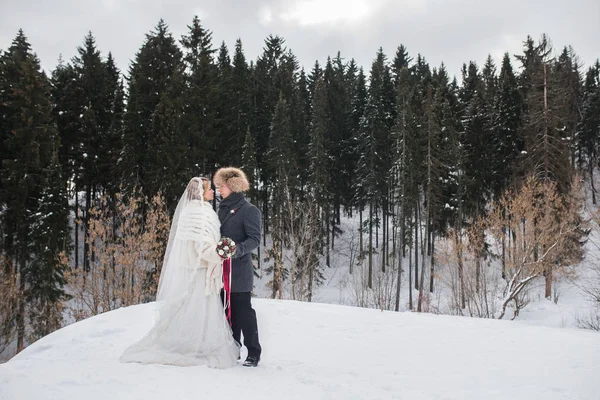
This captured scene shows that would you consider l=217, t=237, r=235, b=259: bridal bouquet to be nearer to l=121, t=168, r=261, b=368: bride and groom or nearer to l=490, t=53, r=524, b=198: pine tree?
l=121, t=168, r=261, b=368: bride and groom

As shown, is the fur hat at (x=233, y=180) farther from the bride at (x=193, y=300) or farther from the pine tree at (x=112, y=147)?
the pine tree at (x=112, y=147)

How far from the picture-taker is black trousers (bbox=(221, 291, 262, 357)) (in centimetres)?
460

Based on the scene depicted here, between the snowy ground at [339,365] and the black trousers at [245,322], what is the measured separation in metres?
0.27

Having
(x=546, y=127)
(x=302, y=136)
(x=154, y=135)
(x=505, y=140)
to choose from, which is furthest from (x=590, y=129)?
(x=154, y=135)

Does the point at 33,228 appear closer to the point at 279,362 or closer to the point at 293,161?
the point at 293,161

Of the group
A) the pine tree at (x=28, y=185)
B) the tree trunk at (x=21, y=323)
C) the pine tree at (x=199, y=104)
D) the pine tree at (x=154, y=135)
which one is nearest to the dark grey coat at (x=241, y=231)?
the pine tree at (x=28, y=185)

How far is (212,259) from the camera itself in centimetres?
460

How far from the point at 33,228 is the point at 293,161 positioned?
56.2 ft

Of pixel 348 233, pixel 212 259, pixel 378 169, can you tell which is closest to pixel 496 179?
pixel 378 169

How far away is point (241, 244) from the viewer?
14.9 ft

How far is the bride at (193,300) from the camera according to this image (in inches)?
177

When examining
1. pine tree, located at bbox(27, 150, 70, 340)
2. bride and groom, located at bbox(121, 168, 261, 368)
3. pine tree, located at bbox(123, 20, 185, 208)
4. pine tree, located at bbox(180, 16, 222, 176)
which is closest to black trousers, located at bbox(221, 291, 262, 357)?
bride and groom, located at bbox(121, 168, 261, 368)

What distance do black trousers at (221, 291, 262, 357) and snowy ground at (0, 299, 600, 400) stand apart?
10.6 inches

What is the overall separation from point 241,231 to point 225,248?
17.7 inches
